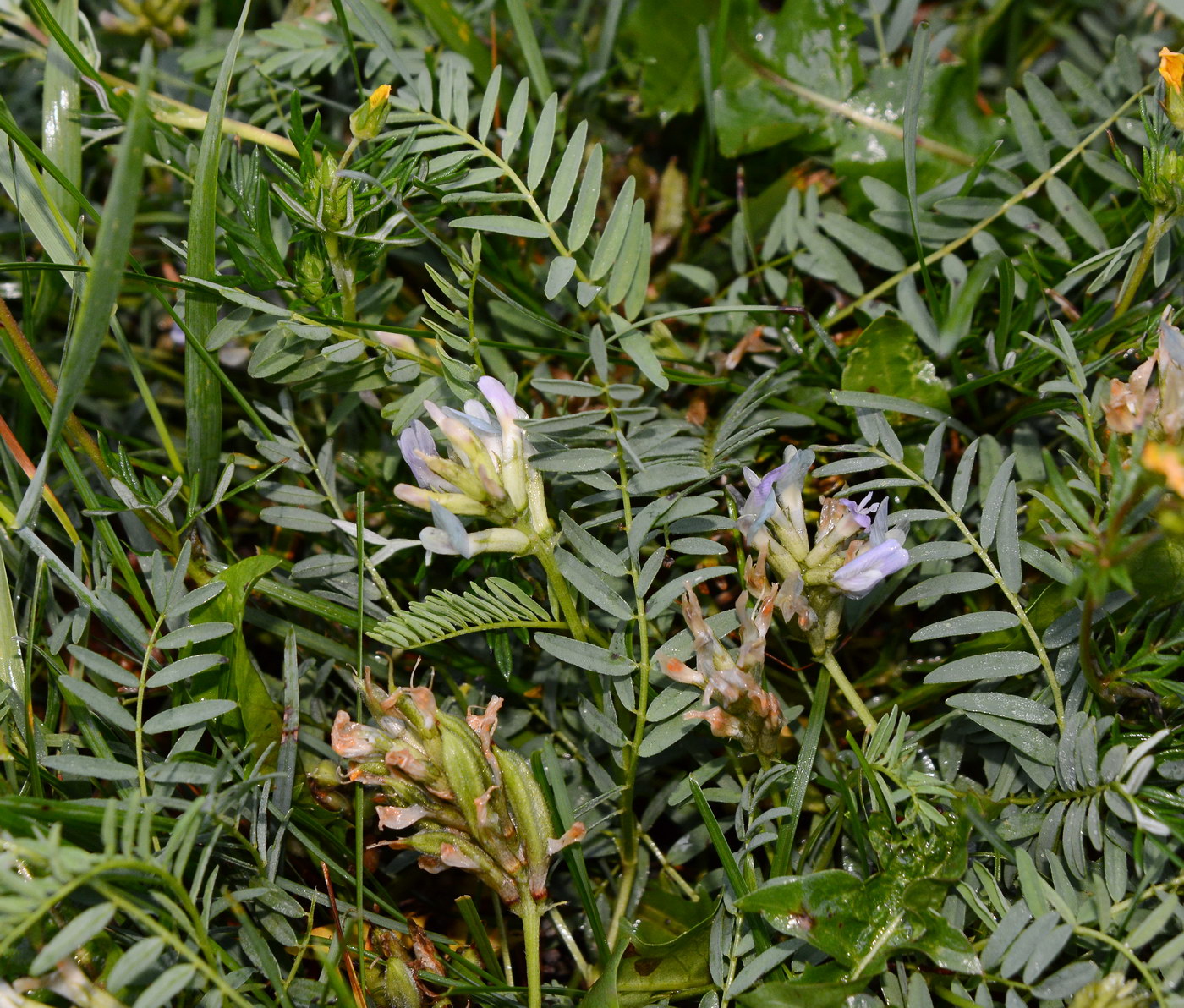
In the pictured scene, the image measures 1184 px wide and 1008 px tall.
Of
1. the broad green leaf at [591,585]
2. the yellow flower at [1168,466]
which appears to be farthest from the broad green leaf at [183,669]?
the yellow flower at [1168,466]

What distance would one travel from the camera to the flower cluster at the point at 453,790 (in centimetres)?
94

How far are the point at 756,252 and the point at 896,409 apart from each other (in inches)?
16.9

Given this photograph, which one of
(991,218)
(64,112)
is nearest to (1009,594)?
(991,218)

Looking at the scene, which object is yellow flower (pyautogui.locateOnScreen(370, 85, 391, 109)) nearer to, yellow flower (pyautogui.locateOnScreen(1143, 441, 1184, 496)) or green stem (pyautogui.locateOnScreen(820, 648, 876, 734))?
yellow flower (pyautogui.locateOnScreen(1143, 441, 1184, 496))

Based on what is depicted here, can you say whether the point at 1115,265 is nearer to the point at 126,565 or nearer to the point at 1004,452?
the point at 1004,452

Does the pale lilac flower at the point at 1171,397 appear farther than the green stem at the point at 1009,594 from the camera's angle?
No

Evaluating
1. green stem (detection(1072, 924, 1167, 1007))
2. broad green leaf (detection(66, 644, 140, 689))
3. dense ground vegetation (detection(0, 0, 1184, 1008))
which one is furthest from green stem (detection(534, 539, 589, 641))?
green stem (detection(1072, 924, 1167, 1007))

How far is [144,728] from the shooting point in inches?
39.4

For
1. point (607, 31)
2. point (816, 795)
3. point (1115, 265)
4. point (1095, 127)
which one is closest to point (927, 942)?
point (816, 795)

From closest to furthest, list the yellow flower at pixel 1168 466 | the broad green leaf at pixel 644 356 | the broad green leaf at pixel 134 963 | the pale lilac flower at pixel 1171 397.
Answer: the yellow flower at pixel 1168 466
the broad green leaf at pixel 134 963
the pale lilac flower at pixel 1171 397
the broad green leaf at pixel 644 356

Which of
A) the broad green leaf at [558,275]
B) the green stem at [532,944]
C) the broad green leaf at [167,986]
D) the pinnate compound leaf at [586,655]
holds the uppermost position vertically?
the broad green leaf at [558,275]

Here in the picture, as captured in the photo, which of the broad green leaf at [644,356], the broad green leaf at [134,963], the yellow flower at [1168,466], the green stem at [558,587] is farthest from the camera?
the broad green leaf at [644,356]

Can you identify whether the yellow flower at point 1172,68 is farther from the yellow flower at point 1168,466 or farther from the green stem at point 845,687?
the green stem at point 845,687

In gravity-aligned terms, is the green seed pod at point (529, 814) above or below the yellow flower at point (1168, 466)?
below
